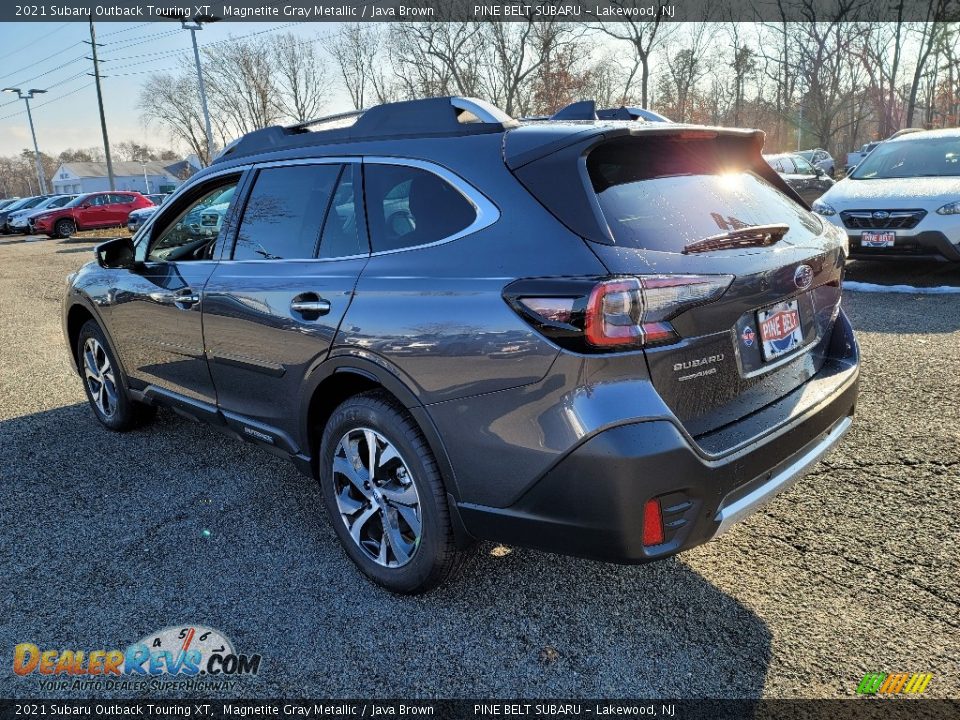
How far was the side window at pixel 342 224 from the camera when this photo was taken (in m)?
2.79

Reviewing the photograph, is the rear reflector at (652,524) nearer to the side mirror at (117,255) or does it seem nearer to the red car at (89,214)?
the side mirror at (117,255)

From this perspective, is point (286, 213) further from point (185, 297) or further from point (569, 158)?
point (569, 158)

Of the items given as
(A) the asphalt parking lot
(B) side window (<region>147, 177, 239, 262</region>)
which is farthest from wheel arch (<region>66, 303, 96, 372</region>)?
(A) the asphalt parking lot

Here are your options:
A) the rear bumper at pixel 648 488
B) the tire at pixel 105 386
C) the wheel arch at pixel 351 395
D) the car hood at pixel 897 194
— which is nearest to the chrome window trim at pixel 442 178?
the wheel arch at pixel 351 395

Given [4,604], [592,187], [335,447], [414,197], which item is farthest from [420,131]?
[4,604]

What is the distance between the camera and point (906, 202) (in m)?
7.70

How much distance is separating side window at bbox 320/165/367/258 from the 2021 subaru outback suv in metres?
0.01

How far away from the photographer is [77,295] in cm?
456

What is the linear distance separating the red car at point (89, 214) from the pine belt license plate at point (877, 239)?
88.6 feet

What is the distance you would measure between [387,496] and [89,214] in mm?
29205

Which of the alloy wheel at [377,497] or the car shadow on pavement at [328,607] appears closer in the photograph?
the car shadow on pavement at [328,607]

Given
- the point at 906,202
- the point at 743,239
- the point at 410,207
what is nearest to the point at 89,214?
the point at 906,202

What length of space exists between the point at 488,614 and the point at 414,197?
5.27 ft

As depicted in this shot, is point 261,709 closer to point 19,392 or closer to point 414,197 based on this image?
point 414,197
